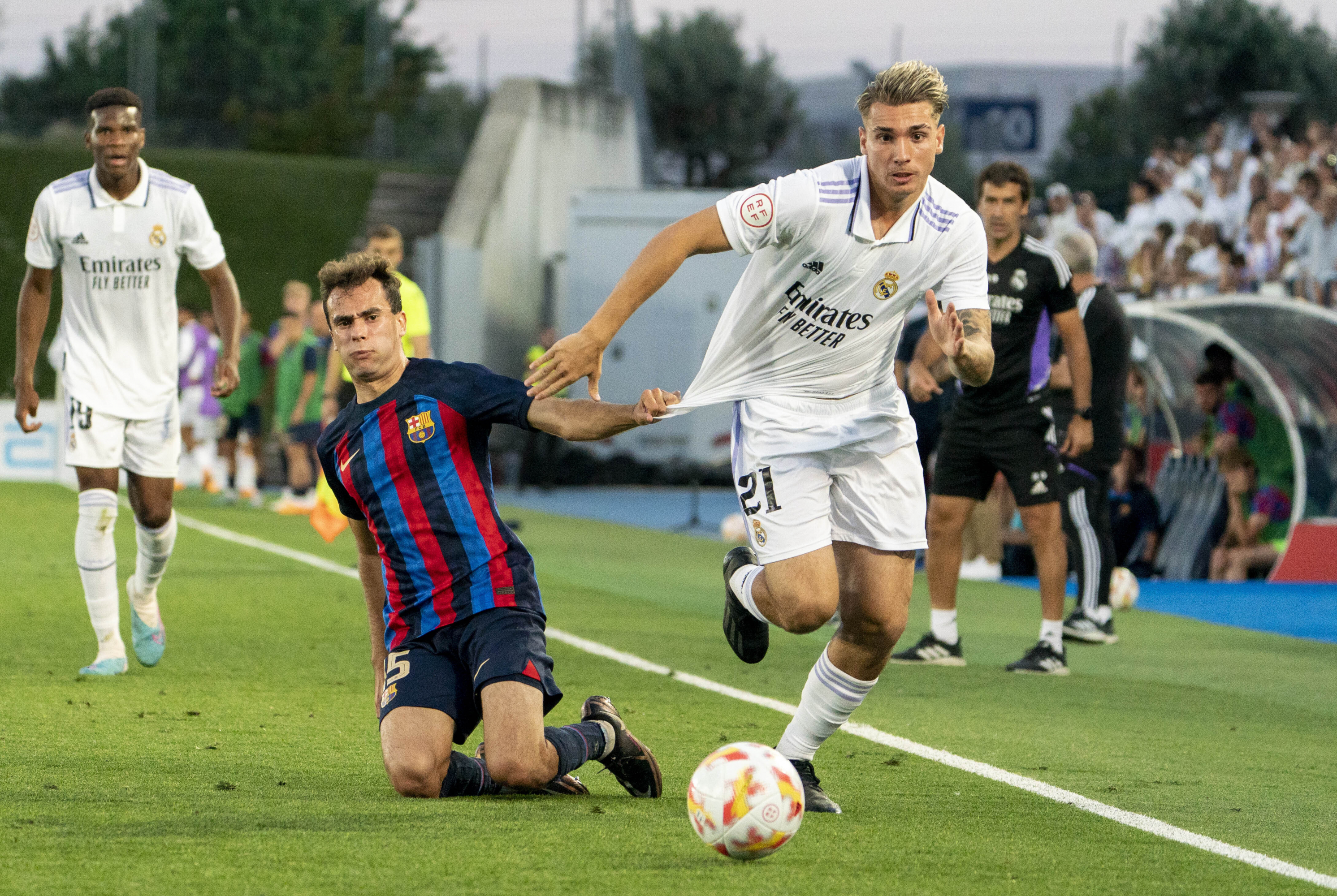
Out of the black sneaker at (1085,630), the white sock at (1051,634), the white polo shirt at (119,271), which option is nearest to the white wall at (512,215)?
the black sneaker at (1085,630)

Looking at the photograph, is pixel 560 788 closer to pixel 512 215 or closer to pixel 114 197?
pixel 114 197

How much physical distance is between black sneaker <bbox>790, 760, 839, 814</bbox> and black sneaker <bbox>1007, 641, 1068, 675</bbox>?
133 inches

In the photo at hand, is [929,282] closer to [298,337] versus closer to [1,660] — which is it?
[1,660]

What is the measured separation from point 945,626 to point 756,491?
362 cm

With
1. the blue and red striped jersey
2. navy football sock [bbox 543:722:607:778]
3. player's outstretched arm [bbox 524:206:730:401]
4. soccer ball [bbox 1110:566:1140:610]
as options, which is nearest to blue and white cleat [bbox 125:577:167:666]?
the blue and red striped jersey

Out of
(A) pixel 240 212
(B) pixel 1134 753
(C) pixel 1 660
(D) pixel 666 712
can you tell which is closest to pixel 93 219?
(C) pixel 1 660

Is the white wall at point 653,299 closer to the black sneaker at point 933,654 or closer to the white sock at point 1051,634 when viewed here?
the black sneaker at point 933,654

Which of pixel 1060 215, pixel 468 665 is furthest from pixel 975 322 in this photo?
pixel 1060 215

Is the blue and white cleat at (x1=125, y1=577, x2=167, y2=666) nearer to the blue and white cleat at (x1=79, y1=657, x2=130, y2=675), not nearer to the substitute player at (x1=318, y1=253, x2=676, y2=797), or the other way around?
the blue and white cleat at (x1=79, y1=657, x2=130, y2=675)

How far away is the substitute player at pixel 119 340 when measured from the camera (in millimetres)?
7289

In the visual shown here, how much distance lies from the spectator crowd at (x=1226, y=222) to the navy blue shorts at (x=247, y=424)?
9216 millimetres

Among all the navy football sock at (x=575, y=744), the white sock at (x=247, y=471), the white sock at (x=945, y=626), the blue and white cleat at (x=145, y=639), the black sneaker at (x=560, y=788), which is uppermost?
the navy football sock at (x=575, y=744)

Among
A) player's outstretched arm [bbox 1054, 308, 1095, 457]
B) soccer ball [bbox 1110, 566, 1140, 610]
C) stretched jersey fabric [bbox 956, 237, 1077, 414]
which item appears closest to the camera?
stretched jersey fabric [bbox 956, 237, 1077, 414]

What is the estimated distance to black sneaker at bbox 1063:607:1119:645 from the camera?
9.64 m
